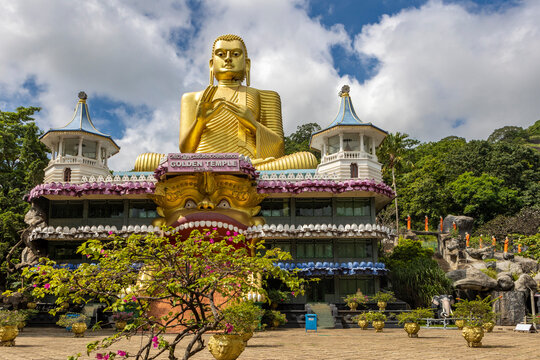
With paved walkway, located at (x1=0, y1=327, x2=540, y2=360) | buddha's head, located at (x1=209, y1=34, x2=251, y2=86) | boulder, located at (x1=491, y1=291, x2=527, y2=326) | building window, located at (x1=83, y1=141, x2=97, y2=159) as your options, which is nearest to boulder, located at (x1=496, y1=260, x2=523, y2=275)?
boulder, located at (x1=491, y1=291, x2=527, y2=326)

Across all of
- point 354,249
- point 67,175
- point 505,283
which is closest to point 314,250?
point 354,249

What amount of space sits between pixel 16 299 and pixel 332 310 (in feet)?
55.3

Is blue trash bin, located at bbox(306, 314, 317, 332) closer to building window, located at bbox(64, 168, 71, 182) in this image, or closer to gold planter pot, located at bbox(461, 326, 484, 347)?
gold planter pot, located at bbox(461, 326, 484, 347)

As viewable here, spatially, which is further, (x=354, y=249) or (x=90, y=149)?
(x=90, y=149)

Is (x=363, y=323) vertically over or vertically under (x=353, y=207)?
under

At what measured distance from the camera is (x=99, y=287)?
28.2ft

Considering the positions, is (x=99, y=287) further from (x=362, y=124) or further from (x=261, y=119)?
(x=261, y=119)

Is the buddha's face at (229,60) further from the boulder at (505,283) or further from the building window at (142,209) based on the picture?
the boulder at (505,283)

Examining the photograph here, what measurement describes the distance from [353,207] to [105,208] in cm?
1471

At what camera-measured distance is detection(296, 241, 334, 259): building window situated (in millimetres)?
29406

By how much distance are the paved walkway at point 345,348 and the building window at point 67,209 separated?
35.5 feet

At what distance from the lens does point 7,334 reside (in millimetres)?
16359

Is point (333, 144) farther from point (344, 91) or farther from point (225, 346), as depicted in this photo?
point (225, 346)

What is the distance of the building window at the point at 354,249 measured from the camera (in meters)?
29.4
